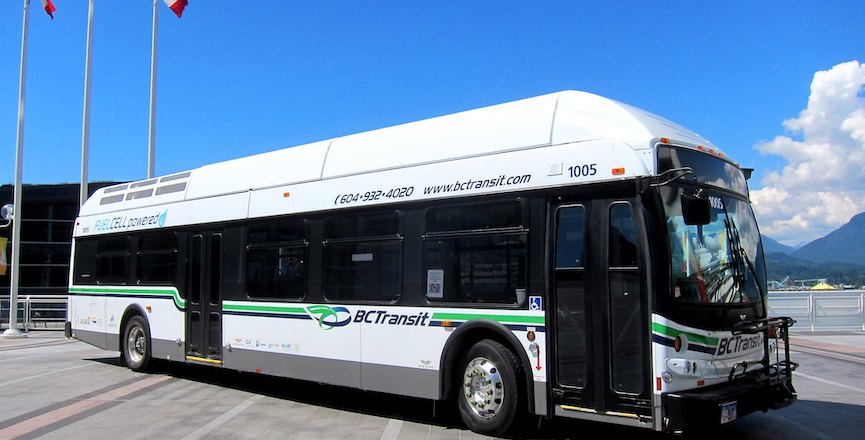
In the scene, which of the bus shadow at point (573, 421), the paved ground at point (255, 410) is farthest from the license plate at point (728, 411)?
the paved ground at point (255, 410)

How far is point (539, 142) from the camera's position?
673 centimetres

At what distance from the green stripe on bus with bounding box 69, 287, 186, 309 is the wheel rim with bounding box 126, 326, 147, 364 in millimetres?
689

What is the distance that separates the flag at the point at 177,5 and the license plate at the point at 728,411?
22.1 meters

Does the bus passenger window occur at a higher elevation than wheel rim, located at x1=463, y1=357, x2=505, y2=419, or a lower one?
higher

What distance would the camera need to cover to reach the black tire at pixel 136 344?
11695mm

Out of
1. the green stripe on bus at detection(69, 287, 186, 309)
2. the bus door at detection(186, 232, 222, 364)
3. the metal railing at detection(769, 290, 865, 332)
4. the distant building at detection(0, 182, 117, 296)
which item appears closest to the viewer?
the bus door at detection(186, 232, 222, 364)

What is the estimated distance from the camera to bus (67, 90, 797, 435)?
230 inches

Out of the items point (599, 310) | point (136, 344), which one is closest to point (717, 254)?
point (599, 310)

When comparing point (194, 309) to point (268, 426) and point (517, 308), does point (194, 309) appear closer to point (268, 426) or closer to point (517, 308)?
point (268, 426)

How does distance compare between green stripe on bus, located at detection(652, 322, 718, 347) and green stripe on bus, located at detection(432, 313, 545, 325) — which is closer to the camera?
green stripe on bus, located at detection(652, 322, 718, 347)

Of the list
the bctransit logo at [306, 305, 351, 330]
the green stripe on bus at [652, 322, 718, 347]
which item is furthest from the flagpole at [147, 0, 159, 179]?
the green stripe on bus at [652, 322, 718, 347]

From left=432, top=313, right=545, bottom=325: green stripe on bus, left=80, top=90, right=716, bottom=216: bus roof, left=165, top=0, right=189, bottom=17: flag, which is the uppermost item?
left=165, top=0, right=189, bottom=17: flag

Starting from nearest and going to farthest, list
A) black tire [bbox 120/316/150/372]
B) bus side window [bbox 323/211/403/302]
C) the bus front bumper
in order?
1. the bus front bumper
2. bus side window [bbox 323/211/403/302]
3. black tire [bbox 120/316/150/372]

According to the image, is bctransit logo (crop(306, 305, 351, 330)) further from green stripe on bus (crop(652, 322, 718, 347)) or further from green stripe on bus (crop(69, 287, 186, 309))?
green stripe on bus (crop(652, 322, 718, 347))
